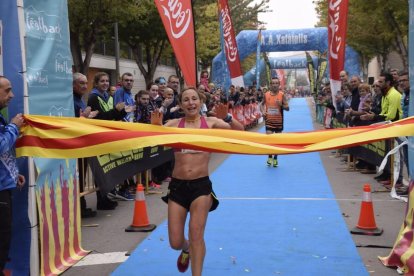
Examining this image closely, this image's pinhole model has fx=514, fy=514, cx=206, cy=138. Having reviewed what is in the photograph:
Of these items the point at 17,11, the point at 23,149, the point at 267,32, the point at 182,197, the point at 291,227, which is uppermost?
the point at 267,32

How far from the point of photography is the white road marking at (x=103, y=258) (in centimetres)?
543

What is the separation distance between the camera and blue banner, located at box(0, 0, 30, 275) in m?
4.35

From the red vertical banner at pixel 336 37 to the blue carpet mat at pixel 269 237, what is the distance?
88.8 inches

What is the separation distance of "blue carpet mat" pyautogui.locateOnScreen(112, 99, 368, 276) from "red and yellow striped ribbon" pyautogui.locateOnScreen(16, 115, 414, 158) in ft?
4.60

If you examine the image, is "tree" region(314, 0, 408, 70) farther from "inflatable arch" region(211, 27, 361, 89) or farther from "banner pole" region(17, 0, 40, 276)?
"banner pole" region(17, 0, 40, 276)

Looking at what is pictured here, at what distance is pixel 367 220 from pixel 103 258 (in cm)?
324

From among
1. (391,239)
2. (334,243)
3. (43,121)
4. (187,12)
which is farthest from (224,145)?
(187,12)

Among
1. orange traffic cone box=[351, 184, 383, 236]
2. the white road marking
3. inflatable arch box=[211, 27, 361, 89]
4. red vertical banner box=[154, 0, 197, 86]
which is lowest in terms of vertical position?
the white road marking

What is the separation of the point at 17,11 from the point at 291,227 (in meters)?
4.23

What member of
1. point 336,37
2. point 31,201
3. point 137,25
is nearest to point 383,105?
point 336,37

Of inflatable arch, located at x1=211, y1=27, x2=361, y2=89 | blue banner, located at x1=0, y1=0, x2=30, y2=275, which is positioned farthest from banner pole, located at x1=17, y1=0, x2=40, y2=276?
inflatable arch, located at x1=211, y1=27, x2=361, y2=89

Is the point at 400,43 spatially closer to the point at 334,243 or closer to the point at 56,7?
the point at 334,243

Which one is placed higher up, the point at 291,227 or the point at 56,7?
the point at 56,7

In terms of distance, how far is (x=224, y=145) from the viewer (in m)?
4.27
